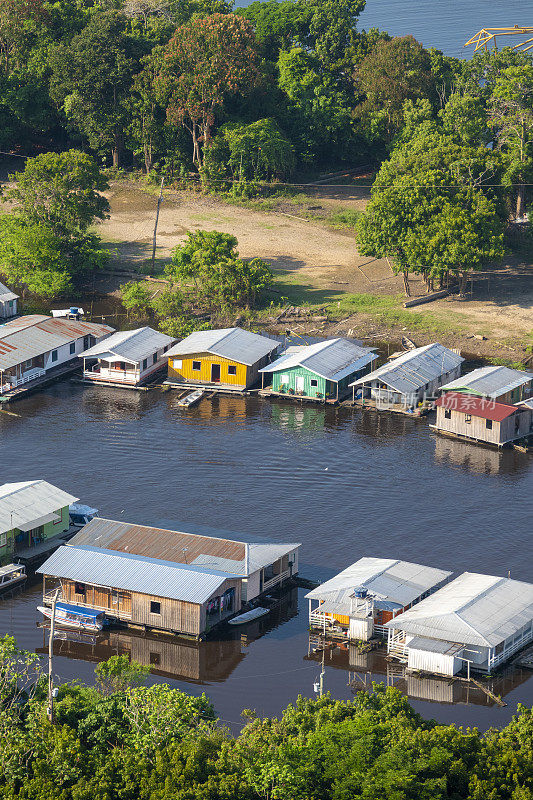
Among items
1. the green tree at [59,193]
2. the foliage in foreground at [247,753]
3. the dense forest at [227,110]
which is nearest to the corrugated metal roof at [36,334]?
the dense forest at [227,110]

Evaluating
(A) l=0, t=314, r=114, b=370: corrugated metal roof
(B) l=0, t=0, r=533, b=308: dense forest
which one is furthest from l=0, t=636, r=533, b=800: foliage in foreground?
(B) l=0, t=0, r=533, b=308: dense forest

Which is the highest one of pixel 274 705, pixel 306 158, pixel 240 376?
pixel 306 158

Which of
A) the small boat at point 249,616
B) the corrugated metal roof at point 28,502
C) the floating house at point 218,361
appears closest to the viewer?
the small boat at point 249,616

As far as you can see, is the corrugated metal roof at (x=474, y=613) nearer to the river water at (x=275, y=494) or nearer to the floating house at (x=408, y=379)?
the river water at (x=275, y=494)

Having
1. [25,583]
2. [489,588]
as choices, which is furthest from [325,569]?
[25,583]

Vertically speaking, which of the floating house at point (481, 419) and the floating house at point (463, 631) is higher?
the floating house at point (481, 419)

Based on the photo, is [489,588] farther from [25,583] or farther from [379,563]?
[25,583]
